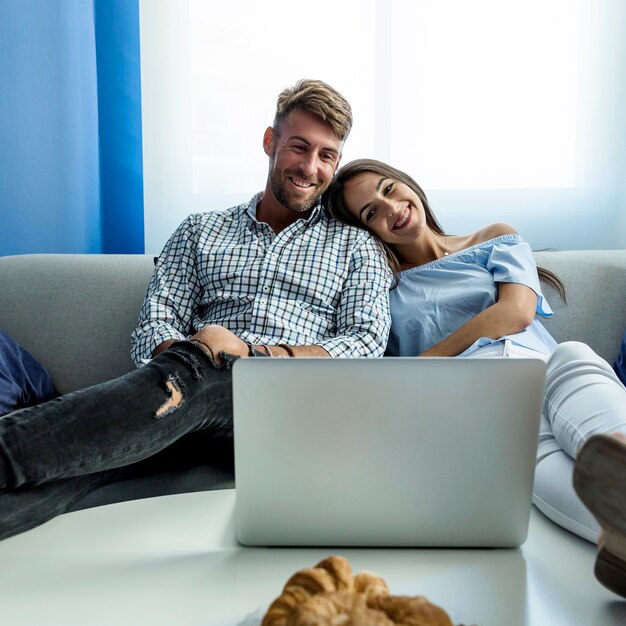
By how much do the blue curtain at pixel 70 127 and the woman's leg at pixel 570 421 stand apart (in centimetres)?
171

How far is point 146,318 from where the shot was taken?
1.78 m

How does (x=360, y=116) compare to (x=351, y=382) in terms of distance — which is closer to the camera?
(x=351, y=382)

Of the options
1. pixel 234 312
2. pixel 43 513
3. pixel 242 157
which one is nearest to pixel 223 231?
pixel 234 312

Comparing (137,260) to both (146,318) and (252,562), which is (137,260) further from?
(252,562)

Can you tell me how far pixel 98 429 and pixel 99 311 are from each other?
3.18ft

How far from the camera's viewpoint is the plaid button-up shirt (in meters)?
1.78

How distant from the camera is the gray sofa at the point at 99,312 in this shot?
1.92 metres

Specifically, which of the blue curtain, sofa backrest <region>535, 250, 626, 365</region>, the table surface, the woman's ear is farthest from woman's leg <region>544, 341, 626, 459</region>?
the blue curtain

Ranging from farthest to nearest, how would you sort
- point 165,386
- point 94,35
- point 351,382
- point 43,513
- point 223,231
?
point 94,35
point 223,231
point 165,386
point 43,513
point 351,382

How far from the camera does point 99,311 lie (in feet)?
6.41

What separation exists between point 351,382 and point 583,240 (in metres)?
2.05

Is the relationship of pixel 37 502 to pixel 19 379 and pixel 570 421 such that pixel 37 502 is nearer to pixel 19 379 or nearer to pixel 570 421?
pixel 570 421

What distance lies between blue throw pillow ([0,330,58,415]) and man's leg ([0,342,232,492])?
64 centimetres

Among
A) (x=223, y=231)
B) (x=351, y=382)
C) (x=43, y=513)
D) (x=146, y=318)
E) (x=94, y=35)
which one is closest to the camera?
(x=351, y=382)
